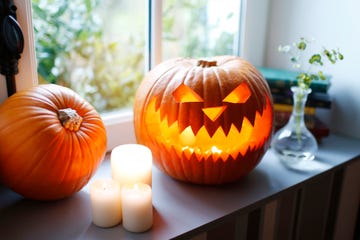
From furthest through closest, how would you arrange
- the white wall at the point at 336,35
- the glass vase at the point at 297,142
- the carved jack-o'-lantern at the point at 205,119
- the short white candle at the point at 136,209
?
the white wall at the point at 336,35 → the glass vase at the point at 297,142 → the carved jack-o'-lantern at the point at 205,119 → the short white candle at the point at 136,209

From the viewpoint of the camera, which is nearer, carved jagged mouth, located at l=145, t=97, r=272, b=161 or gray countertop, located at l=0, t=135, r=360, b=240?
gray countertop, located at l=0, t=135, r=360, b=240

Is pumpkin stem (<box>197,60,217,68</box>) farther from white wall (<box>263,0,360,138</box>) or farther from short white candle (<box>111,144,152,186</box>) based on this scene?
white wall (<box>263,0,360,138</box>)

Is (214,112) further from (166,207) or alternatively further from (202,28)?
(202,28)

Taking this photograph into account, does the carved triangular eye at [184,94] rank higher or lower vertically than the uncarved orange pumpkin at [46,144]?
higher

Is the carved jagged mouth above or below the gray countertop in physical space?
above

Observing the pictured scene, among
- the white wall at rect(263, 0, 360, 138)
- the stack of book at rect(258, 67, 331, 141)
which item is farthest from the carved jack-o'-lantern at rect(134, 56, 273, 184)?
the white wall at rect(263, 0, 360, 138)

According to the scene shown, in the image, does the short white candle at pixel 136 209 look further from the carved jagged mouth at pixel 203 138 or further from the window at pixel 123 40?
the window at pixel 123 40

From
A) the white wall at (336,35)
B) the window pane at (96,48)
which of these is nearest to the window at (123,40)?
the window pane at (96,48)

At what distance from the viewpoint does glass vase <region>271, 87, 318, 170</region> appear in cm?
99

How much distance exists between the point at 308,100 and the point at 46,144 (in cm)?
78

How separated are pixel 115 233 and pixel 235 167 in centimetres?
30

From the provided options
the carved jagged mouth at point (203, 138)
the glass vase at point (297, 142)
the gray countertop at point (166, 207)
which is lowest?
the gray countertop at point (166, 207)

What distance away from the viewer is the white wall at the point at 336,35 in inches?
43.9

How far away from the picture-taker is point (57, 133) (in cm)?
70
